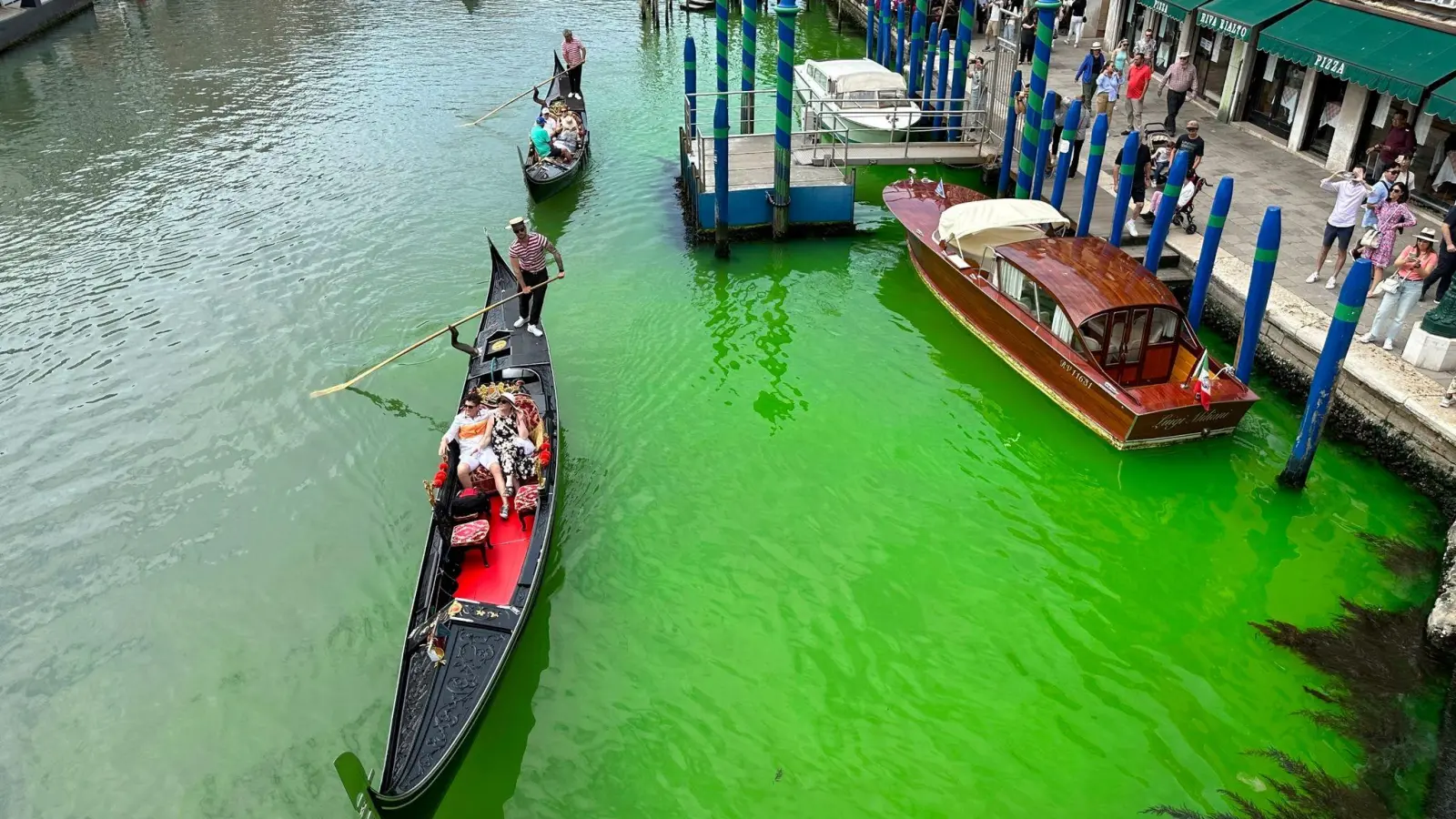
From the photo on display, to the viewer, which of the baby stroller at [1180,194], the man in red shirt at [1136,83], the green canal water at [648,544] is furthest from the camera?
the man in red shirt at [1136,83]

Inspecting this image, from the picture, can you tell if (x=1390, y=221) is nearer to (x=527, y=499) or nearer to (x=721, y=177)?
(x=721, y=177)

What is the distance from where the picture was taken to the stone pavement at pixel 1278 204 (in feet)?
37.6

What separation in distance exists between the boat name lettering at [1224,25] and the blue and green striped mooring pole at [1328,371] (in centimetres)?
947

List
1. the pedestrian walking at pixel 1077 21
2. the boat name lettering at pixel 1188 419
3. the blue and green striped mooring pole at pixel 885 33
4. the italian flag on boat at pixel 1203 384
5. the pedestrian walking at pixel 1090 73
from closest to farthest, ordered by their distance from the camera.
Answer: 1. the italian flag on boat at pixel 1203 384
2. the boat name lettering at pixel 1188 419
3. the pedestrian walking at pixel 1090 73
4. the blue and green striped mooring pole at pixel 885 33
5. the pedestrian walking at pixel 1077 21

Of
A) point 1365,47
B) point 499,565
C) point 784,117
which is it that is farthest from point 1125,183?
point 499,565

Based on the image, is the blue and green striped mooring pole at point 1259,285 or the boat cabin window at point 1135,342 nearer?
the blue and green striped mooring pole at point 1259,285

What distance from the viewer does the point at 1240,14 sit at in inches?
663

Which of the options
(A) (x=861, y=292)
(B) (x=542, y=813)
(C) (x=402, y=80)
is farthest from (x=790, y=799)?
(C) (x=402, y=80)

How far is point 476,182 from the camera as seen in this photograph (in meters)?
18.7

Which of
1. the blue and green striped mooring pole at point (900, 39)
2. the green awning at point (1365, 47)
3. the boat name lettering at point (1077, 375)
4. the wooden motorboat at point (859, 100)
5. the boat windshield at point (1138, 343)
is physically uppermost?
the green awning at point (1365, 47)

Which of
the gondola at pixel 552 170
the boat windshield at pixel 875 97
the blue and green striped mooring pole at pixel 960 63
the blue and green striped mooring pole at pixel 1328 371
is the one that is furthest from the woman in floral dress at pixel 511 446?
the boat windshield at pixel 875 97

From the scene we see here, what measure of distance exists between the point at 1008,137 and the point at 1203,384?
7.53 metres

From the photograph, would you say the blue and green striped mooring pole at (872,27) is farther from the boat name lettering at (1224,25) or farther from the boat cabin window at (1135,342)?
the boat cabin window at (1135,342)

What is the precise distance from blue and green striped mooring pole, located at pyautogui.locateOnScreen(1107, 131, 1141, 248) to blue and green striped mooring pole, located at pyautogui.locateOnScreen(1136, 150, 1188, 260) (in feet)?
1.95
